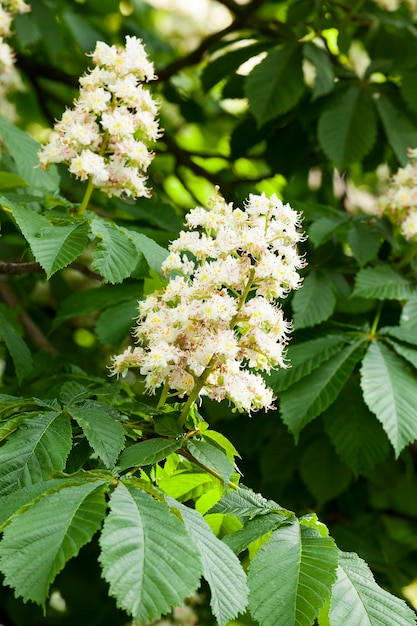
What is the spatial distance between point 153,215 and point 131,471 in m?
1.79

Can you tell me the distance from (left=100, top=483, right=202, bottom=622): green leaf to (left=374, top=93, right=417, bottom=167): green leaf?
2.61 m

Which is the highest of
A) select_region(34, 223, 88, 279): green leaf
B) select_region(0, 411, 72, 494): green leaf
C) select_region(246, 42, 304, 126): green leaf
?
select_region(34, 223, 88, 279): green leaf

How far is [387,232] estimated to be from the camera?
3.11 meters

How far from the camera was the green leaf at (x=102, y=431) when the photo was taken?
163cm

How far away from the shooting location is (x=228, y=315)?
1739 mm

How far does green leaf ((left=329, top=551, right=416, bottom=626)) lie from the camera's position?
154cm

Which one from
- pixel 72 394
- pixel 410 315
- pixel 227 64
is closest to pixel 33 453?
pixel 72 394

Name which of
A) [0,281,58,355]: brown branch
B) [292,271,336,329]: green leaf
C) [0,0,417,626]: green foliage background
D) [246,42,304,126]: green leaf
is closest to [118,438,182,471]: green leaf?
[0,0,417,626]: green foliage background

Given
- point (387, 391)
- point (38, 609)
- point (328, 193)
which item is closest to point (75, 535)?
point (387, 391)

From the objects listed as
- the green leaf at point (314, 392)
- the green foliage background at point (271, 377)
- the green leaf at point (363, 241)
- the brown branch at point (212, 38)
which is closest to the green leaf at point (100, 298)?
the green foliage background at point (271, 377)

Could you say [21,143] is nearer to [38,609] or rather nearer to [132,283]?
[132,283]

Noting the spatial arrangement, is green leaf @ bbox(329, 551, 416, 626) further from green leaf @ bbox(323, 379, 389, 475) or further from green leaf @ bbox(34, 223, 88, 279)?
green leaf @ bbox(323, 379, 389, 475)

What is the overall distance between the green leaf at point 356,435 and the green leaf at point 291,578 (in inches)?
53.0

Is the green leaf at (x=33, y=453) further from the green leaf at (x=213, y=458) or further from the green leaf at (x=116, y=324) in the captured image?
the green leaf at (x=116, y=324)
